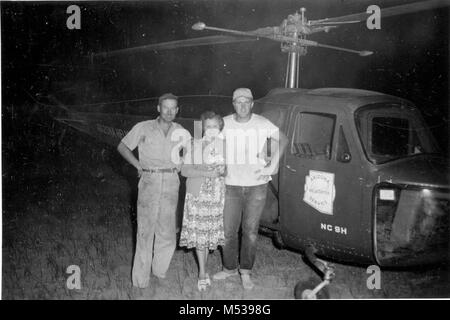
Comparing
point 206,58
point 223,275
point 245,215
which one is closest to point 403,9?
point 245,215

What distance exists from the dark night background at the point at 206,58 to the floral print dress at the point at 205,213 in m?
2.59

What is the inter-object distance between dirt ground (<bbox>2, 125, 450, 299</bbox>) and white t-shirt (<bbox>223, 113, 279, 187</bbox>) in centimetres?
118

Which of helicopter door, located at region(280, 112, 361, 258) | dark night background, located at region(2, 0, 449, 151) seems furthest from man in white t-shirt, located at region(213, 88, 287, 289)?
dark night background, located at region(2, 0, 449, 151)

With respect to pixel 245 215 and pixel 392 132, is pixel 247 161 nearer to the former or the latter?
pixel 245 215

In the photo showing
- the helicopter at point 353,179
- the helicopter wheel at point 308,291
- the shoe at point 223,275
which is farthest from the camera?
the shoe at point 223,275

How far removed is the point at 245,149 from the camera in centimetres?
386

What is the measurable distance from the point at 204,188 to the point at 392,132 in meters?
2.15

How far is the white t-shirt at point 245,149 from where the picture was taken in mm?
3863

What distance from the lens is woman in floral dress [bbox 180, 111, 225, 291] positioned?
371cm

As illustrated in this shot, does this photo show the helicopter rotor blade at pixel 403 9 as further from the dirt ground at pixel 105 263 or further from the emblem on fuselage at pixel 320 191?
the dirt ground at pixel 105 263

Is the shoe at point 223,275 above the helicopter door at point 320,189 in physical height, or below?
below

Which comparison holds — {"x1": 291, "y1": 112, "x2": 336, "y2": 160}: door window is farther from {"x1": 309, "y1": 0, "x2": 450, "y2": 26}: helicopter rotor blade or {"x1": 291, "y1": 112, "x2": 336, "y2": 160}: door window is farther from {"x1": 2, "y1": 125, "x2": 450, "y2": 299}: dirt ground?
{"x1": 2, "y1": 125, "x2": 450, "y2": 299}: dirt ground

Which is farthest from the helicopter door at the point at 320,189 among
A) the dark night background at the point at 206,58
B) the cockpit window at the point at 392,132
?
the dark night background at the point at 206,58

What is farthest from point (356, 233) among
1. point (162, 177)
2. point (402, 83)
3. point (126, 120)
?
point (402, 83)
